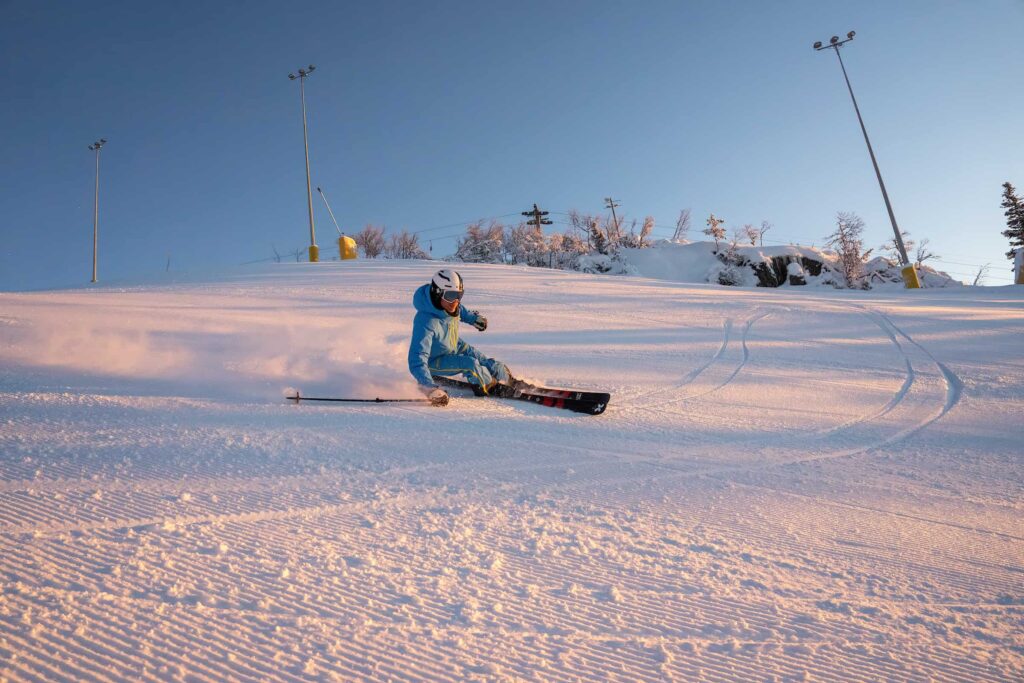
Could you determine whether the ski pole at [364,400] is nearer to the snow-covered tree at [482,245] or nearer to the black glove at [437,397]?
the black glove at [437,397]

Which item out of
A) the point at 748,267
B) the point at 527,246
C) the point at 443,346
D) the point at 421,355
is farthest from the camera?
the point at 527,246

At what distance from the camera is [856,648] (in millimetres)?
1772

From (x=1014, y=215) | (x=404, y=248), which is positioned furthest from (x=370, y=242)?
(x=1014, y=215)

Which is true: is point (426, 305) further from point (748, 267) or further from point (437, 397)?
point (748, 267)

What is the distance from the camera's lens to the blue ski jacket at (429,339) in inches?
205

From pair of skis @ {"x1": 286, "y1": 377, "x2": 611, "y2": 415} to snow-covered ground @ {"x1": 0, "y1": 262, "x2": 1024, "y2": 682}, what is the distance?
15 centimetres

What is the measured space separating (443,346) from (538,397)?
3.84 feet

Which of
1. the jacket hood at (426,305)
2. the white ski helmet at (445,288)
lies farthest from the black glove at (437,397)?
the white ski helmet at (445,288)

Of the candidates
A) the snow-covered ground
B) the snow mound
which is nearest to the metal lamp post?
the snow mound

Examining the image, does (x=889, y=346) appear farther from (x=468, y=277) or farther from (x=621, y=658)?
(x=468, y=277)

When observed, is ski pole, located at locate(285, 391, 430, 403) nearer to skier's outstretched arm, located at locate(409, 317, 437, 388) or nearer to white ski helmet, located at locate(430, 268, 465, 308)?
skier's outstretched arm, located at locate(409, 317, 437, 388)

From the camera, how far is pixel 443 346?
554cm

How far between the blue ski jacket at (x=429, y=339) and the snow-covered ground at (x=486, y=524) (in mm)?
425

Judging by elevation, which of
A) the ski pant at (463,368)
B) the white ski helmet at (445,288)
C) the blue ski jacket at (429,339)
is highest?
the white ski helmet at (445,288)
